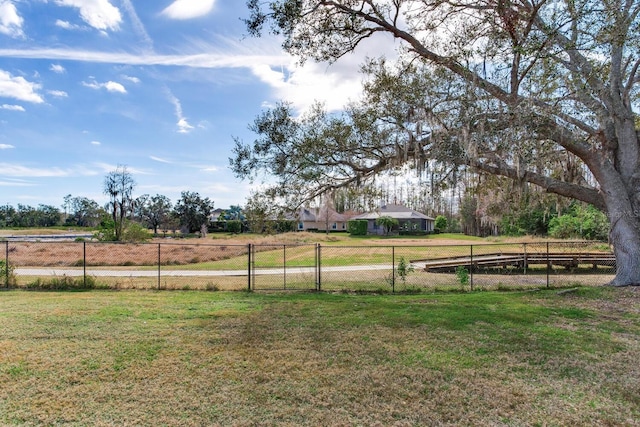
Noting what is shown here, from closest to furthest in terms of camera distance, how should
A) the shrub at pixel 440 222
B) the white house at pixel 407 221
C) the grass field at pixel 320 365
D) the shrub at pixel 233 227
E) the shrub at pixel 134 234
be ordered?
the grass field at pixel 320 365 → the shrub at pixel 134 234 → the shrub at pixel 233 227 → the white house at pixel 407 221 → the shrub at pixel 440 222

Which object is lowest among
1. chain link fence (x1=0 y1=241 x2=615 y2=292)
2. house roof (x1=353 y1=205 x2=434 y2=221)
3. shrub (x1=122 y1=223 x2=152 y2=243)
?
chain link fence (x1=0 y1=241 x2=615 y2=292)

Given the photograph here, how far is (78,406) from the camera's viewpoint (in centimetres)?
355

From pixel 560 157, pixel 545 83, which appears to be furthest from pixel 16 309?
pixel 560 157

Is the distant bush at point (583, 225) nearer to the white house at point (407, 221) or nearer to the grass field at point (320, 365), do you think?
the white house at point (407, 221)

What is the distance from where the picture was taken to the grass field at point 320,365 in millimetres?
3426

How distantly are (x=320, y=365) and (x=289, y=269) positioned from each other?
1222 cm

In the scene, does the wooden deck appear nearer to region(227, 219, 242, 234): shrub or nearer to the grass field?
the grass field

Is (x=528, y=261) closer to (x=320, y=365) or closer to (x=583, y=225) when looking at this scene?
(x=583, y=225)

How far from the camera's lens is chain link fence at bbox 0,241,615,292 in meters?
11.5

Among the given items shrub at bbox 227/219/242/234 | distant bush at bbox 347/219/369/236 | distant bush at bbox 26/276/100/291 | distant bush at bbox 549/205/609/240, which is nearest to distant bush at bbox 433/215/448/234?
distant bush at bbox 347/219/369/236

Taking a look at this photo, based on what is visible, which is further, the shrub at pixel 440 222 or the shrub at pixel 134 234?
the shrub at pixel 440 222

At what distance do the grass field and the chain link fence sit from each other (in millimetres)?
3492

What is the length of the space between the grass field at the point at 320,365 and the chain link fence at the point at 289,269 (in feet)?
11.5

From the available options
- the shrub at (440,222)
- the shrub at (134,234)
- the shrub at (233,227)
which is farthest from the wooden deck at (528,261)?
the shrub at (440,222)
